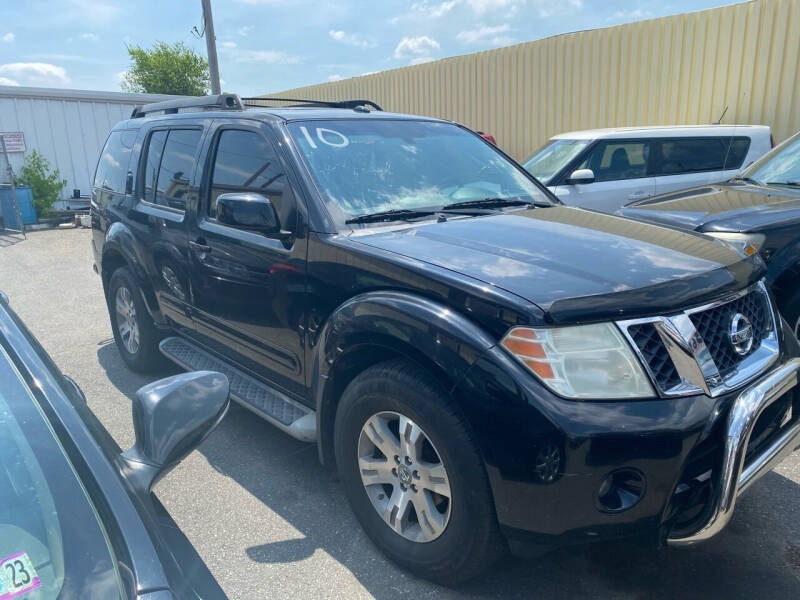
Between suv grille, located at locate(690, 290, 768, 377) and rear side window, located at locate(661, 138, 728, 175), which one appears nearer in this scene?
suv grille, located at locate(690, 290, 768, 377)

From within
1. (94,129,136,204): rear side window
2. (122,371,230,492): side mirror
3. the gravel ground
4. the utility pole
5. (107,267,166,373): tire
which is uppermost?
the utility pole

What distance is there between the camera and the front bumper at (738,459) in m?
2.03

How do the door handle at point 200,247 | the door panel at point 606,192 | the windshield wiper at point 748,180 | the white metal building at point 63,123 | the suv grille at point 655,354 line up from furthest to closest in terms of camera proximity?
the white metal building at point 63,123, the door panel at point 606,192, the windshield wiper at point 748,180, the door handle at point 200,247, the suv grille at point 655,354

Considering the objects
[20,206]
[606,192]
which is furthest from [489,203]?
[20,206]

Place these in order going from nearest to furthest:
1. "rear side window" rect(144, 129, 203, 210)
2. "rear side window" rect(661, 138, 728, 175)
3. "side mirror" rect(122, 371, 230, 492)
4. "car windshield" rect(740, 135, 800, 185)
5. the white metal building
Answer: "side mirror" rect(122, 371, 230, 492) → "rear side window" rect(144, 129, 203, 210) → "car windshield" rect(740, 135, 800, 185) → "rear side window" rect(661, 138, 728, 175) → the white metal building

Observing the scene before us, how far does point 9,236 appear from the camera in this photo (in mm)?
13562

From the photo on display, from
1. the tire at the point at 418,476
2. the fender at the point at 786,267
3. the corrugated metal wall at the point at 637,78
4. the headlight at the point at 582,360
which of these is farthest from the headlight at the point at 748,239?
the corrugated metal wall at the point at 637,78

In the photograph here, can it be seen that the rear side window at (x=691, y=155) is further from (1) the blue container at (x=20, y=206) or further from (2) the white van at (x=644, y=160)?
(1) the blue container at (x=20, y=206)

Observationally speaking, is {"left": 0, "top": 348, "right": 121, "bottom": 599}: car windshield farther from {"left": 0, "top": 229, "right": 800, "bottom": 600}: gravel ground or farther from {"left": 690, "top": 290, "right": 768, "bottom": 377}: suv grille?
{"left": 690, "top": 290, "right": 768, "bottom": 377}: suv grille

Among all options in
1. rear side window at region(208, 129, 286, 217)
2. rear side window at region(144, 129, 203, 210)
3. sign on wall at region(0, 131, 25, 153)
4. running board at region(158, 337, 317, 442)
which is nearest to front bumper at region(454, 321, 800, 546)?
running board at region(158, 337, 317, 442)

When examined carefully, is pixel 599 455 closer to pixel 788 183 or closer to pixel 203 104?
pixel 203 104

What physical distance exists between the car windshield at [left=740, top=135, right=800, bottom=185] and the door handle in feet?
13.6

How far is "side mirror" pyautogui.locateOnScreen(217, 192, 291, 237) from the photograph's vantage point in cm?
294

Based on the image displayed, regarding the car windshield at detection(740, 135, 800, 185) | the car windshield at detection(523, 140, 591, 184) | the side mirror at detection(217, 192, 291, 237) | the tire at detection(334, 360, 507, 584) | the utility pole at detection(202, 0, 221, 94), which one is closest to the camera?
the tire at detection(334, 360, 507, 584)
